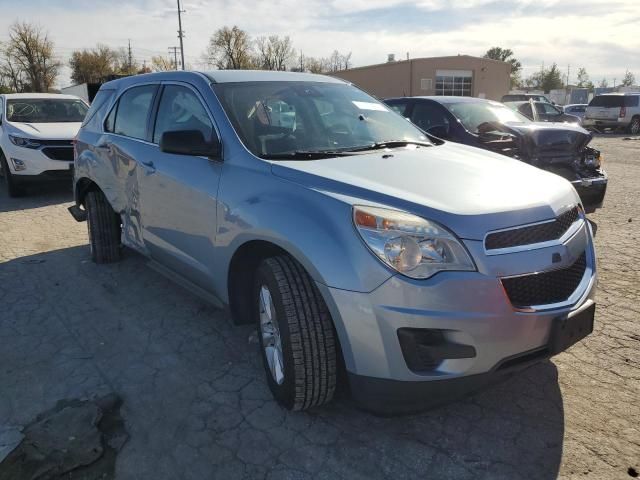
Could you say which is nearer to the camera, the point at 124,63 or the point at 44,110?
the point at 44,110

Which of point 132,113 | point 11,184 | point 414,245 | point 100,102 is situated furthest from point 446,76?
point 414,245

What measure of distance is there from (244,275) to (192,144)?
83cm

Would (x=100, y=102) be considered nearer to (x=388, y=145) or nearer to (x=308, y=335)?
(x=388, y=145)

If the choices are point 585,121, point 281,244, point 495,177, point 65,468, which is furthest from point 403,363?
point 585,121

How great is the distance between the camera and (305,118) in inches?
133

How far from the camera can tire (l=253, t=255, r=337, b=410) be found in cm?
243

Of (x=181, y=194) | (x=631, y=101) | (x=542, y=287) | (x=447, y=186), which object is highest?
(x=631, y=101)

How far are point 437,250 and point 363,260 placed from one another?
1.05 ft

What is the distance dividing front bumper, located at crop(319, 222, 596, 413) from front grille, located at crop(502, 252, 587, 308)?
1.6 inches

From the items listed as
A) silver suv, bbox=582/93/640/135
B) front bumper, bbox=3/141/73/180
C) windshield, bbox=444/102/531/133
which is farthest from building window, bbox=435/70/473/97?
front bumper, bbox=3/141/73/180

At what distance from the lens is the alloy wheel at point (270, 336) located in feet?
8.85

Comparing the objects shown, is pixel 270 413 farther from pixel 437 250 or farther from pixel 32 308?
pixel 32 308

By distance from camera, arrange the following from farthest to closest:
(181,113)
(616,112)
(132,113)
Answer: (616,112)
(132,113)
(181,113)

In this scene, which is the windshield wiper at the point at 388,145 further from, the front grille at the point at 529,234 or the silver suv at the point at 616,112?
the silver suv at the point at 616,112
